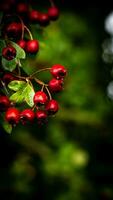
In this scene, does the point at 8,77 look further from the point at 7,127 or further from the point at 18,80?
the point at 7,127

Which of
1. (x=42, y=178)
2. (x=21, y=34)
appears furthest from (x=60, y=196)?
(x=21, y=34)

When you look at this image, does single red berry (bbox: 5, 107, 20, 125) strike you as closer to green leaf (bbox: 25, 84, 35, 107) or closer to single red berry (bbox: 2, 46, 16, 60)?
green leaf (bbox: 25, 84, 35, 107)

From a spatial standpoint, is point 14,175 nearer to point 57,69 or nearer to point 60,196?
point 60,196

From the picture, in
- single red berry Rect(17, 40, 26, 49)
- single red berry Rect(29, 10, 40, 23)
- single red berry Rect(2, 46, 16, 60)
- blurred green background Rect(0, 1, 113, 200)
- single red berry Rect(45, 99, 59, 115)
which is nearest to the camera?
single red berry Rect(2, 46, 16, 60)

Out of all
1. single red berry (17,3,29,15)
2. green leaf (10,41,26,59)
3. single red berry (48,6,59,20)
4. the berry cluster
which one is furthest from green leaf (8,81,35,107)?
Answer: single red berry (48,6,59,20)

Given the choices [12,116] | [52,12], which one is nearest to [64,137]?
[52,12]

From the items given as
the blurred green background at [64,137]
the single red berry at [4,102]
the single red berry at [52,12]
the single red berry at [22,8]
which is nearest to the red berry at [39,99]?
the single red berry at [4,102]
